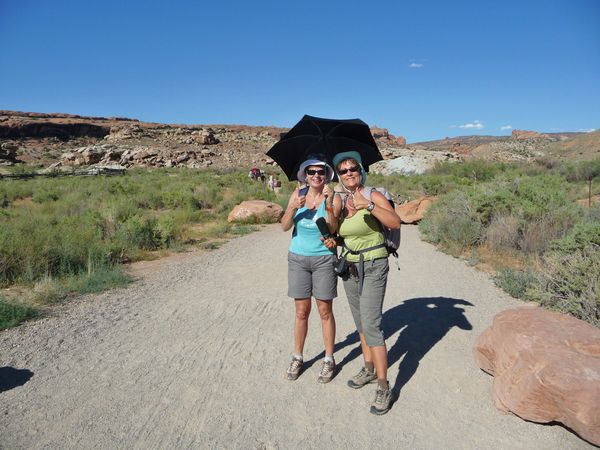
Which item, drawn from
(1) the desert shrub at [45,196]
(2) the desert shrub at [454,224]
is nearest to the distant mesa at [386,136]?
(1) the desert shrub at [45,196]

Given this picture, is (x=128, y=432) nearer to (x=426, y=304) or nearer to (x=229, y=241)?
(x=426, y=304)

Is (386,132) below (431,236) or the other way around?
the other way around

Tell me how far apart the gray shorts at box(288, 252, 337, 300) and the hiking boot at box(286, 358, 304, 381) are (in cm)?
70

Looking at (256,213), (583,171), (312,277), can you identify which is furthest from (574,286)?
(583,171)

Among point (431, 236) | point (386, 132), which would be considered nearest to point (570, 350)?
point (431, 236)

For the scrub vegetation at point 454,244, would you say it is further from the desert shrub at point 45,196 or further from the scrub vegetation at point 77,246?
the desert shrub at point 45,196

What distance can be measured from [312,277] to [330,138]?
1.21m

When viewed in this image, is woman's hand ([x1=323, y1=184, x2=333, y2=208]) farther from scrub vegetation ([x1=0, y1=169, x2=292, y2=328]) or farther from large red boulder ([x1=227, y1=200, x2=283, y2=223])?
large red boulder ([x1=227, y1=200, x2=283, y2=223])

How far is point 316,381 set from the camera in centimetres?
358

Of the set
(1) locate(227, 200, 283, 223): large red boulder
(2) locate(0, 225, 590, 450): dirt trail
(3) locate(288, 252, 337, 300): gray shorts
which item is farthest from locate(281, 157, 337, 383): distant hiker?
(1) locate(227, 200, 283, 223): large red boulder

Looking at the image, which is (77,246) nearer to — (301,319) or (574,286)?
(301,319)

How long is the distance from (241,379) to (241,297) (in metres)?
2.48

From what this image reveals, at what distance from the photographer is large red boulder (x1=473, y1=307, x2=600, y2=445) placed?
2.58 m

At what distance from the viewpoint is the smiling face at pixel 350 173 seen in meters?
2.97
